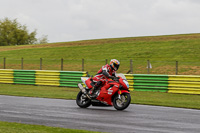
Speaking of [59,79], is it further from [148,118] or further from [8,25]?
[8,25]

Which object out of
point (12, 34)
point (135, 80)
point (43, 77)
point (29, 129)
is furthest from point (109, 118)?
point (12, 34)

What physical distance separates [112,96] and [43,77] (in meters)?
11.9

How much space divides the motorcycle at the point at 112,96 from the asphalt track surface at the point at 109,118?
0.32 metres

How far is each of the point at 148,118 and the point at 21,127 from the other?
341 centimetres

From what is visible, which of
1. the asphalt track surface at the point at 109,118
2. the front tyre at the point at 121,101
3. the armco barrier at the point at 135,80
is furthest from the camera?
the armco barrier at the point at 135,80

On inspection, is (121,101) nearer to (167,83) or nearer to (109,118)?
(109,118)

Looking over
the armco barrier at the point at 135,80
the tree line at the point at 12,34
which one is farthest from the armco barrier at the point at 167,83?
the tree line at the point at 12,34

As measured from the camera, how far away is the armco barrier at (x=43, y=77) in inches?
858

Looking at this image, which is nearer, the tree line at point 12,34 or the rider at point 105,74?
the rider at point 105,74

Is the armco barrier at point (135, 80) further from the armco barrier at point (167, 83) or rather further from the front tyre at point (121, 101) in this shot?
the front tyre at point (121, 101)

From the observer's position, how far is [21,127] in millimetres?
8297

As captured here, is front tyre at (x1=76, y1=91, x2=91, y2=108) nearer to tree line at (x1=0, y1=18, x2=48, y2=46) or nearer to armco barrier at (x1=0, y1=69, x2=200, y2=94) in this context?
armco barrier at (x1=0, y1=69, x2=200, y2=94)

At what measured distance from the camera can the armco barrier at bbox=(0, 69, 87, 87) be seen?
21.8 m

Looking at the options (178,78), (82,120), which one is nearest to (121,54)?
(178,78)
